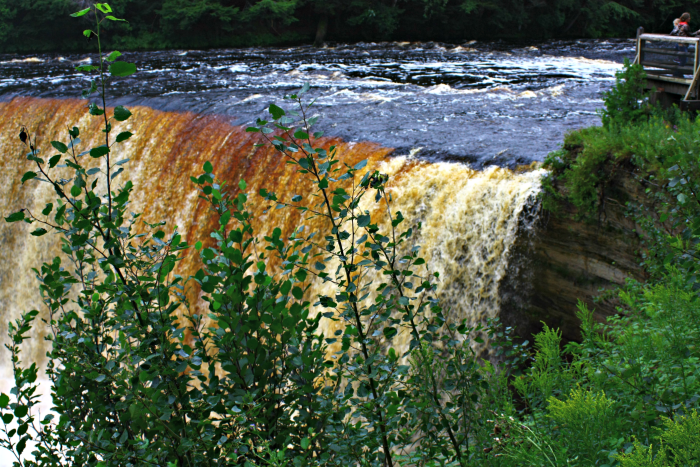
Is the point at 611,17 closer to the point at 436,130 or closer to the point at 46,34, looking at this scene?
the point at 436,130

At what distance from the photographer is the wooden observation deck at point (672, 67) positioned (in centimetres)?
654

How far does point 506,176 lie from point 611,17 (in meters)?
26.5

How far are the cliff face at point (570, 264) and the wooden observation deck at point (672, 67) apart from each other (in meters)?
2.66

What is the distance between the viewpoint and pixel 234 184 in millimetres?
7566

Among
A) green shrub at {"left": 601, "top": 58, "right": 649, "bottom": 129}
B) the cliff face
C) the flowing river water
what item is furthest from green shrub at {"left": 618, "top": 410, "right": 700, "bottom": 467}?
green shrub at {"left": 601, "top": 58, "right": 649, "bottom": 129}

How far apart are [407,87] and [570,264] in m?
7.96

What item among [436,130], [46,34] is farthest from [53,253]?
[46,34]

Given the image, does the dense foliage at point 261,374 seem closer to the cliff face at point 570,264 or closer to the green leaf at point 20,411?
the green leaf at point 20,411

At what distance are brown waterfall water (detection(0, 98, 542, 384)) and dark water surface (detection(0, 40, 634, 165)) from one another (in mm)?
428

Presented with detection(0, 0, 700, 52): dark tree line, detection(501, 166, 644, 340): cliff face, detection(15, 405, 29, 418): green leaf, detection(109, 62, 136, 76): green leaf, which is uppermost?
detection(0, 0, 700, 52): dark tree line

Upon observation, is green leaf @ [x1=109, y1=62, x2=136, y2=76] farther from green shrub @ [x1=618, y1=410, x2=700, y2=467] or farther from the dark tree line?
the dark tree line

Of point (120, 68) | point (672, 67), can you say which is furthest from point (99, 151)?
point (672, 67)

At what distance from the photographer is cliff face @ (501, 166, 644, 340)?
15.1 ft

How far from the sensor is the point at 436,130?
7742 mm
